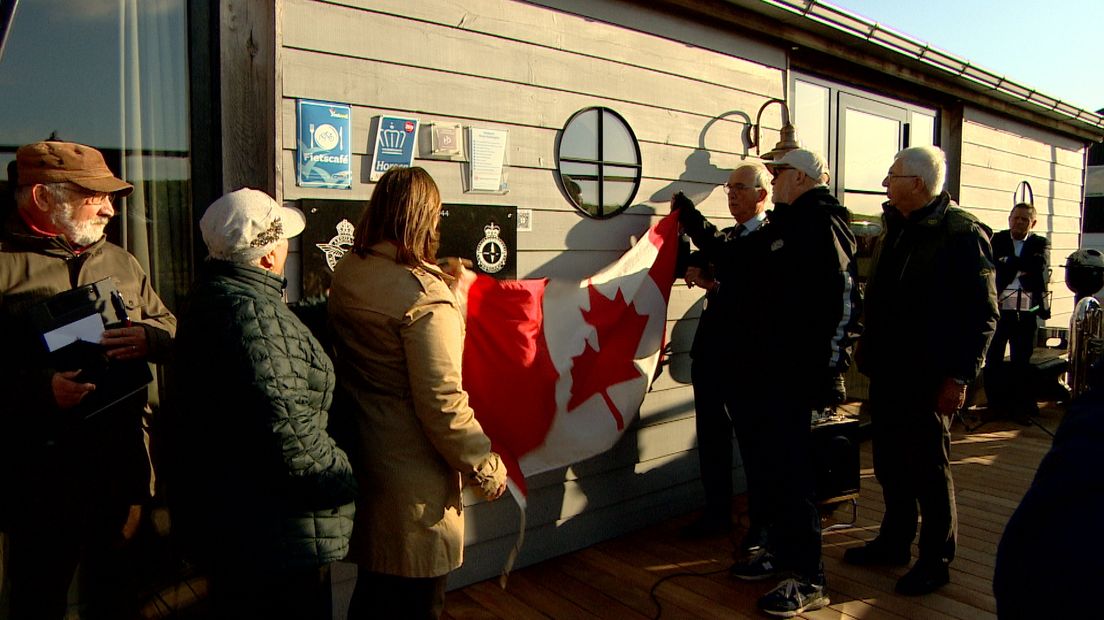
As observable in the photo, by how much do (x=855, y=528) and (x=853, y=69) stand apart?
11.1 ft

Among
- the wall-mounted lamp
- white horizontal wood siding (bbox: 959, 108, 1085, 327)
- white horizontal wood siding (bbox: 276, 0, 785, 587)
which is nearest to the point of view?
white horizontal wood siding (bbox: 276, 0, 785, 587)

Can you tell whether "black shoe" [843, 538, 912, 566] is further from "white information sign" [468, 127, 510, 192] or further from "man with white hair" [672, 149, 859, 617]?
"white information sign" [468, 127, 510, 192]

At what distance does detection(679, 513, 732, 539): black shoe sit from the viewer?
157 inches

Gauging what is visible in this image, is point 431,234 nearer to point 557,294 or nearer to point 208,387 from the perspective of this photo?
point 208,387

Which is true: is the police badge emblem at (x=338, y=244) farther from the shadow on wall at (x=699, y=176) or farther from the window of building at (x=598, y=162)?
the shadow on wall at (x=699, y=176)

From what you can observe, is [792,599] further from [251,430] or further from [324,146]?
[324,146]

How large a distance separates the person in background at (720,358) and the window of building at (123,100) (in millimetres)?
2305

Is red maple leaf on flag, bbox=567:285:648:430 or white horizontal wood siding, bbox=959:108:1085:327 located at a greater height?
white horizontal wood siding, bbox=959:108:1085:327

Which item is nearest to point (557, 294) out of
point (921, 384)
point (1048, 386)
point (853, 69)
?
point (921, 384)


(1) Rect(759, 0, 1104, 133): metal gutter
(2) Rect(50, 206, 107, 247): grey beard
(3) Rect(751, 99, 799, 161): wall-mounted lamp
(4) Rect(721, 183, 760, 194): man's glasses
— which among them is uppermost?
(1) Rect(759, 0, 1104, 133): metal gutter

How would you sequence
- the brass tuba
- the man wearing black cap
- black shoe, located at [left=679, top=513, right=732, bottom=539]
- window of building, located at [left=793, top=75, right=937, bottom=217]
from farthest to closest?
the brass tuba → window of building, located at [left=793, top=75, right=937, bottom=217] → black shoe, located at [left=679, top=513, right=732, bottom=539] → the man wearing black cap

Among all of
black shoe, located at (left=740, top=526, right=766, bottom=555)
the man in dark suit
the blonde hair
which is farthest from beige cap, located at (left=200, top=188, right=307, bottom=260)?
the man in dark suit

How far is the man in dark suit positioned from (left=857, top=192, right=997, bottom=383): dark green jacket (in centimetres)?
384

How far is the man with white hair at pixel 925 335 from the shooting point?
3.18 meters
